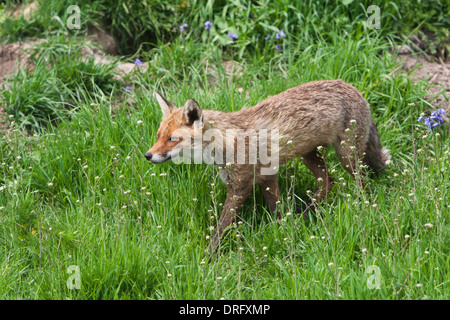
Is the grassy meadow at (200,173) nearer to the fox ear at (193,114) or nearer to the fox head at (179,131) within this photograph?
the fox head at (179,131)

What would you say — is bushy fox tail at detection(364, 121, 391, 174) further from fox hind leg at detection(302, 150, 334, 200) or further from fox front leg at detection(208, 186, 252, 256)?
fox front leg at detection(208, 186, 252, 256)

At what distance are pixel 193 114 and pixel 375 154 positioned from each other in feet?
6.46

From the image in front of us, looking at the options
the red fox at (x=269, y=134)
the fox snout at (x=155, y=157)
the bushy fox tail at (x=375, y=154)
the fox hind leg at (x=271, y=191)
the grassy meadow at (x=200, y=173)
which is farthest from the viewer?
the bushy fox tail at (x=375, y=154)

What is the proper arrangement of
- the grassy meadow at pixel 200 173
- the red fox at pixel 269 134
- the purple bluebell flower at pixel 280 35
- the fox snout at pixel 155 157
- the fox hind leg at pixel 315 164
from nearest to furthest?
the grassy meadow at pixel 200 173
the fox snout at pixel 155 157
the red fox at pixel 269 134
the fox hind leg at pixel 315 164
the purple bluebell flower at pixel 280 35

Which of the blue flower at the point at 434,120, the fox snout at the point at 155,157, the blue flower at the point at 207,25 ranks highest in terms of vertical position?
the blue flower at the point at 207,25

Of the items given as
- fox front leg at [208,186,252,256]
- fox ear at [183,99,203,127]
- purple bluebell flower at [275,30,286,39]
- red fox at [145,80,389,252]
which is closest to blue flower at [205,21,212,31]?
purple bluebell flower at [275,30,286,39]

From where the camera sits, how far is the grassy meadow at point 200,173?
4207 mm

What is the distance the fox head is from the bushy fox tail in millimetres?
1782

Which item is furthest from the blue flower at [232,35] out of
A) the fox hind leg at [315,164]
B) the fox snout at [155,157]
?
the fox snout at [155,157]

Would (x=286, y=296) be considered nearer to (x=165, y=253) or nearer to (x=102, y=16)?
(x=165, y=253)

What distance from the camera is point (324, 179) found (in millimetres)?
5832

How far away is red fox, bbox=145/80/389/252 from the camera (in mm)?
5117

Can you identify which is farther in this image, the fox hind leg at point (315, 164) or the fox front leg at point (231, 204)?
the fox hind leg at point (315, 164)
